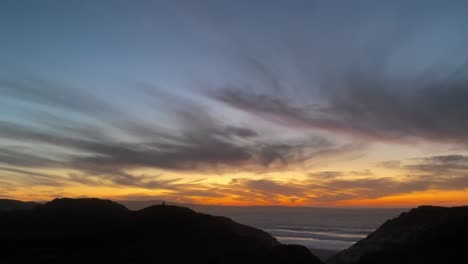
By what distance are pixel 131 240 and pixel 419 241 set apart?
28.8 m

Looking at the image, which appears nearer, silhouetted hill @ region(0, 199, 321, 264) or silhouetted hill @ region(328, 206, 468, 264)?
silhouetted hill @ region(328, 206, 468, 264)

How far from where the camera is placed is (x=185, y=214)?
49.7 metres

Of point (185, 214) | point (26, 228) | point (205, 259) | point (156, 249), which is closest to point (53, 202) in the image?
point (26, 228)

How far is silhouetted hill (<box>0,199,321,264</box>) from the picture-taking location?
38281 mm

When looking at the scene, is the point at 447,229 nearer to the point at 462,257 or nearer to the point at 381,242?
the point at 462,257

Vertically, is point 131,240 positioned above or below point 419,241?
below

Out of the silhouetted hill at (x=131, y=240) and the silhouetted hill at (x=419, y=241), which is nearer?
the silhouetted hill at (x=419, y=241)

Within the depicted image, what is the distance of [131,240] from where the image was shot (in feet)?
143

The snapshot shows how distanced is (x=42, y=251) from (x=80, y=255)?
5645 mm

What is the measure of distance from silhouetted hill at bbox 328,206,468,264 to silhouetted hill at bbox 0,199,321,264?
25.5 ft

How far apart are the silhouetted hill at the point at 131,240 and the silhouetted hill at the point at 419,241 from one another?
776 cm

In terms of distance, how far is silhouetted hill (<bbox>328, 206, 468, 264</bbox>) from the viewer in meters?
34.0

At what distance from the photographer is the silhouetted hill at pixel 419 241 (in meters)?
34.0

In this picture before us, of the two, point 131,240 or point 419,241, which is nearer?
point 419,241
